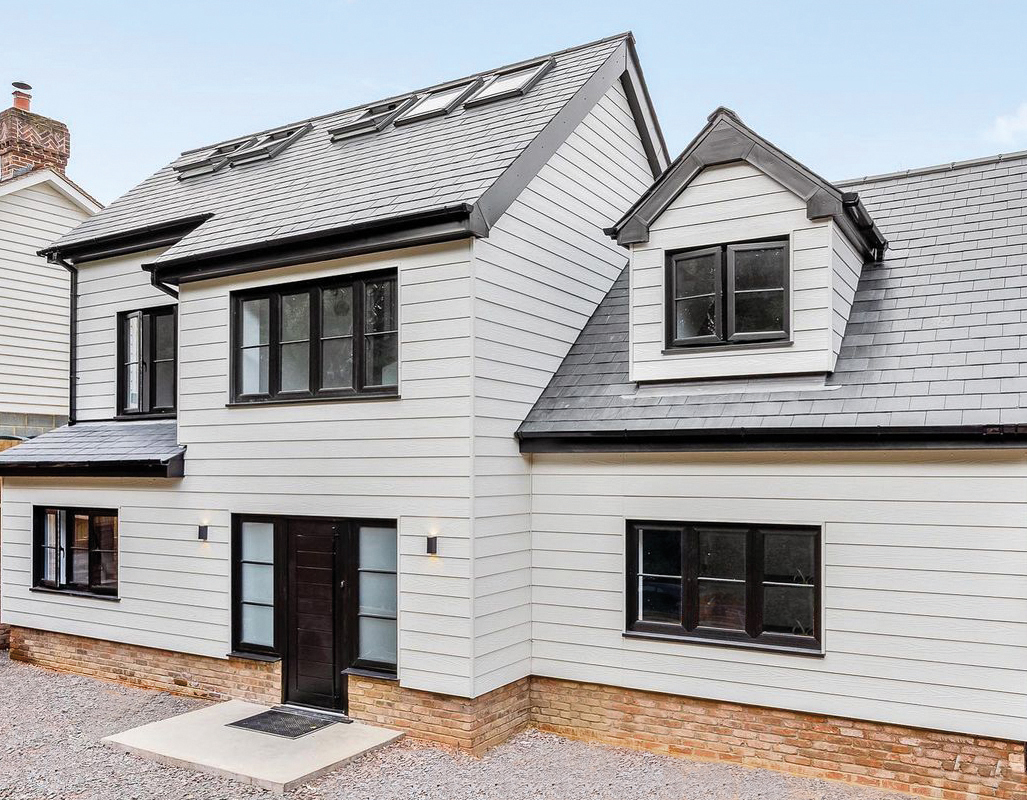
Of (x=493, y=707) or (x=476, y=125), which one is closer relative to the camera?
(x=493, y=707)

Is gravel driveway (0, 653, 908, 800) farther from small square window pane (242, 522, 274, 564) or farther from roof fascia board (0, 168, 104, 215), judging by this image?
roof fascia board (0, 168, 104, 215)

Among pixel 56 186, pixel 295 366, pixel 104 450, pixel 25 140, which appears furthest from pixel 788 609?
pixel 25 140

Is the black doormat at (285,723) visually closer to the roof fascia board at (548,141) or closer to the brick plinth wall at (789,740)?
the brick plinth wall at (789,740)

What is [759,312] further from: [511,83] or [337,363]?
[511,83]

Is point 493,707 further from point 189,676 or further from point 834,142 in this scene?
point 834,142

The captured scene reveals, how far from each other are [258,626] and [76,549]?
11.5 ft

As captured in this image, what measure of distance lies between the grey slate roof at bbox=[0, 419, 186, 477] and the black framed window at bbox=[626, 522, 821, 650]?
5258 millimetres

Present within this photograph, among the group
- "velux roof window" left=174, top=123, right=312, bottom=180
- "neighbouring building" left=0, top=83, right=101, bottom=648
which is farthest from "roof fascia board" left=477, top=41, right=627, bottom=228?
"neighbouring building" left=0, top=83, right=101, bottom=648

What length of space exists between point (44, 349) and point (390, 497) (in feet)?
32.6

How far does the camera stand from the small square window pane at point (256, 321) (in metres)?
8.66

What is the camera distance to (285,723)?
7.87 m

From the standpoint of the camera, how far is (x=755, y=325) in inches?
293

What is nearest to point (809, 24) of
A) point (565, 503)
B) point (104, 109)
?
point (565, 503)

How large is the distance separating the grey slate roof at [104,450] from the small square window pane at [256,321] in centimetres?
155
